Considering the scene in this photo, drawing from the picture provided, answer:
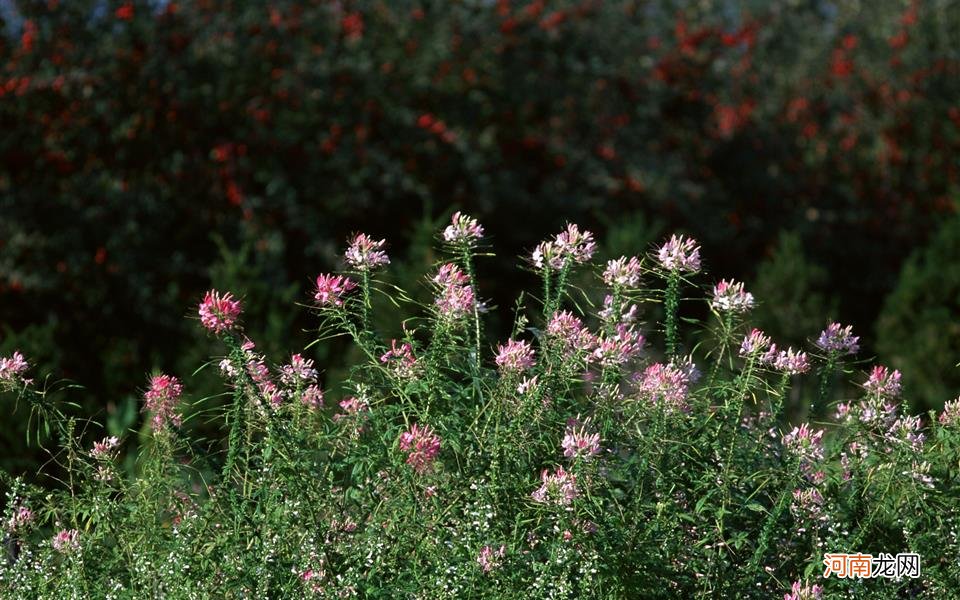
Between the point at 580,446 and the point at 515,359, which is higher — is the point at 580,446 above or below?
below

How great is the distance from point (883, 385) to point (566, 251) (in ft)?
2.83

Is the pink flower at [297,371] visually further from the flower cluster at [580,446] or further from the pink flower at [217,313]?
the flower cluster at [580,446]

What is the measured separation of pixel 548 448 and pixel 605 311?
368 mm

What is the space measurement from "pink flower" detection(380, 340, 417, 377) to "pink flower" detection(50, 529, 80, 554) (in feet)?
2.65

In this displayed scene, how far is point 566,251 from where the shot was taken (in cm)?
309

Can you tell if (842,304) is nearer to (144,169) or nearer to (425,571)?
(144,169)

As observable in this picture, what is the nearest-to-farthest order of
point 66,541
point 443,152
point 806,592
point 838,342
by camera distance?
point 806,592, point 66,541, point 838,342, point 443,152

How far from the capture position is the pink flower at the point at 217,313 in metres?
2.76

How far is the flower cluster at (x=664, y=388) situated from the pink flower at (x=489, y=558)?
45cm

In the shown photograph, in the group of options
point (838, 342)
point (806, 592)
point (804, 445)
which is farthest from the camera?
point (838, 342)

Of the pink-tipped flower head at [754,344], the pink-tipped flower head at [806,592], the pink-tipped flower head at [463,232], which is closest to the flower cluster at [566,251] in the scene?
the pink-tipped flower head at [463,232]

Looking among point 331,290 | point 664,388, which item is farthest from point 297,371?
point 664,388

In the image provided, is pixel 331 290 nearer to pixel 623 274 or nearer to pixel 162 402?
pixel 162 402

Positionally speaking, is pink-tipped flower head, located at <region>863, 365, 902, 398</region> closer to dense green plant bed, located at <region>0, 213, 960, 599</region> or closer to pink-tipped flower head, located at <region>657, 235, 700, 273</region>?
dense green plant bed, located at <region>0, 213, 960, 599</region>
